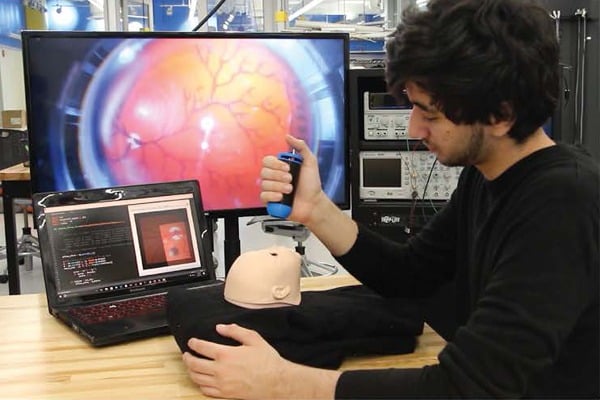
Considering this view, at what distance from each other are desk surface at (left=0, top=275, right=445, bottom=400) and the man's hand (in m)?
0.04

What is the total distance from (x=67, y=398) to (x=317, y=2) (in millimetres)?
5889

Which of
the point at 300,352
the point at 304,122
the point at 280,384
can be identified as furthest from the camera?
the point at 304,122

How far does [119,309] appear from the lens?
1200 mm

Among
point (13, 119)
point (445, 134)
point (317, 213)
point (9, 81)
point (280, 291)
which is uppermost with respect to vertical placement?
point (9, 81)

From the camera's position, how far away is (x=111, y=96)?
1.42 metres

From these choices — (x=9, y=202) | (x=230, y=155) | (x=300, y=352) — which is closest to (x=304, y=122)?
(x=230, y=155)

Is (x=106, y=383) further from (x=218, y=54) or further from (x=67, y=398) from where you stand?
(x=218, y=54)

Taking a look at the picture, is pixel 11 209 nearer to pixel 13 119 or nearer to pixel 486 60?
pixel 486 60

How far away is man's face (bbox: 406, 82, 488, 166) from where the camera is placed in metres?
0.93

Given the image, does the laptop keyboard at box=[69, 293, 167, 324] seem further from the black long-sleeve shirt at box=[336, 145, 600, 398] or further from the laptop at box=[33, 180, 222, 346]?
the black long-sleeve shirt at box=[336, 145, 600, 398]

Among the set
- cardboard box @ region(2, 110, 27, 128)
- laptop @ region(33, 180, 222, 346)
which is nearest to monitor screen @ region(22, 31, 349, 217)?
laptop @ region(33, 180, 222, 346)

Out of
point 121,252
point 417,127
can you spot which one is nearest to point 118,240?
point 121,252

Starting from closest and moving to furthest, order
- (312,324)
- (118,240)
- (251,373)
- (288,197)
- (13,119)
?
(251,373) < (312,324) < (288,197) < (118,240) < (13,119)

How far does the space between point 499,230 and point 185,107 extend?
2.63 feet
